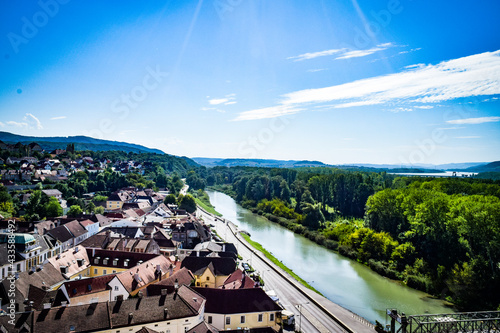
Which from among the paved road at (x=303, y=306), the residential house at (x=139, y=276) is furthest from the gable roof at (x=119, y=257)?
the paved road at (x=303, y=306)

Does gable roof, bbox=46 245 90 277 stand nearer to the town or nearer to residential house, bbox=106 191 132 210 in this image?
the town

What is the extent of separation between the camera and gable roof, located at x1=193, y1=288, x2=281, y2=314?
19.2 m

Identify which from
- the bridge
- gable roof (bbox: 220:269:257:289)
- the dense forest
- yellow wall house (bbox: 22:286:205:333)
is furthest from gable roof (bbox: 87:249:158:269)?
the dense forest

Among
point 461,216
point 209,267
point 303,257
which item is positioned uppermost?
point 461,216

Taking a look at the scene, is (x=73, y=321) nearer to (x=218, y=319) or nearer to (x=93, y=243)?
(x=218, y=319)

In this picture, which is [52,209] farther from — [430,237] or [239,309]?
[430,237]

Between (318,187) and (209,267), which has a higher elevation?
(318,187)

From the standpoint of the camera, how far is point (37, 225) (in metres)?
34.3

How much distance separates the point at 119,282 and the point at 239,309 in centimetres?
783

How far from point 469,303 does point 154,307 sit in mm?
23542

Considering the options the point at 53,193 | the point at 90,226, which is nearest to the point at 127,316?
the point at 90,226

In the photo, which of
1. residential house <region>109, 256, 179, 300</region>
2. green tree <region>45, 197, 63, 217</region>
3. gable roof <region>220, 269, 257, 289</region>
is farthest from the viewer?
green tree <region>45, 197, 63, 217</region>

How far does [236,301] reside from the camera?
19578 millimetres

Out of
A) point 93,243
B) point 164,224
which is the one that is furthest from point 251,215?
point 93,243
